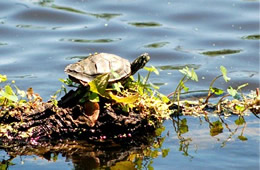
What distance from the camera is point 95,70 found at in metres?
3.82

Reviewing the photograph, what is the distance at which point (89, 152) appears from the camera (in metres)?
3.70

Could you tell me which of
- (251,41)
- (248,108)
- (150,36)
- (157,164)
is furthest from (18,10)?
(157,164)

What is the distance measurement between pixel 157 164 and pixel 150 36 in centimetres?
342

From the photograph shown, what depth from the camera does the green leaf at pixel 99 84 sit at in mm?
3680

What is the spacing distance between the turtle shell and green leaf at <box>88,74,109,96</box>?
8cm

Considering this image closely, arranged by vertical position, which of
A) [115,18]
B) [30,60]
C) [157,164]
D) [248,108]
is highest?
[115,18]

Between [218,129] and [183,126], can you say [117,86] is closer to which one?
[183,126]

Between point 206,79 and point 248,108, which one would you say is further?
point 206,79

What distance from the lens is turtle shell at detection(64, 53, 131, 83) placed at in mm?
3771

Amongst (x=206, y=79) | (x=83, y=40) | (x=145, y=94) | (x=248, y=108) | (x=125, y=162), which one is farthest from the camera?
(x=83, y=40)

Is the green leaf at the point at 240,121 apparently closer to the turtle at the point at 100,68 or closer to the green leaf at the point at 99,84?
the turtle at the point at 100,68

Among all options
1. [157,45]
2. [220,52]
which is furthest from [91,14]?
[220,52]

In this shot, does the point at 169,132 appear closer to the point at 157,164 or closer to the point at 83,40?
the point at 157,164

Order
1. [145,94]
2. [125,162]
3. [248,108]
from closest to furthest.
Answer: [125,162] → [145,94] → [248,108]
